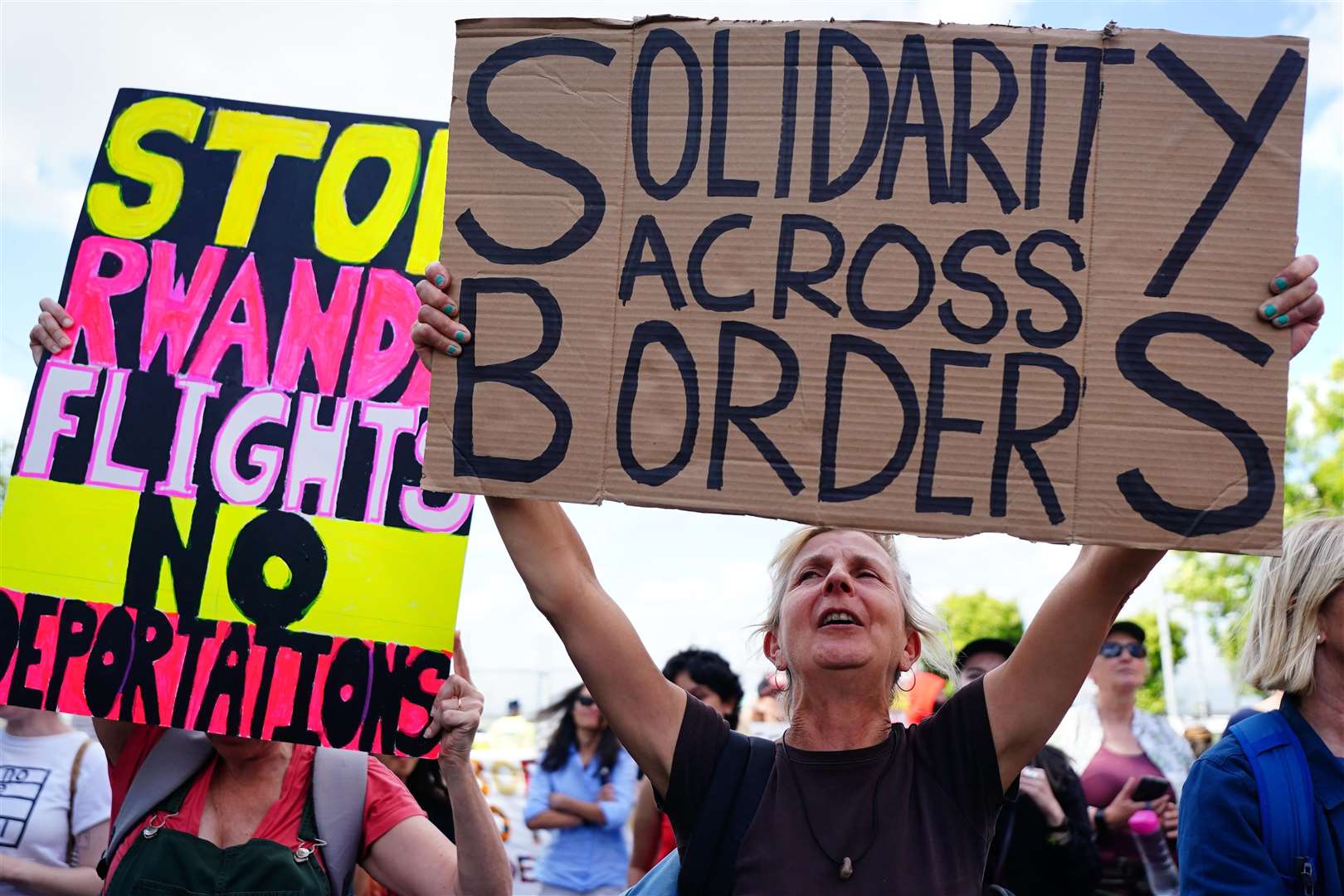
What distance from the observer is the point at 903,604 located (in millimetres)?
2791

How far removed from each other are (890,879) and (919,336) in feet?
3.25

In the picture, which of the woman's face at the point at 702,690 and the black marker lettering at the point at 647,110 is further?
the woman's face at the point at 702,690

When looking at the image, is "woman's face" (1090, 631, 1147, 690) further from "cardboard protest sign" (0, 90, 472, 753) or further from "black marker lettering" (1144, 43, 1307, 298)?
"cardboard protest sign" (0, 90, 472, 753)

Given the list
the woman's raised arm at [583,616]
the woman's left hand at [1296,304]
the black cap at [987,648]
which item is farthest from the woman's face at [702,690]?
the woman's left hand at [1296,304]

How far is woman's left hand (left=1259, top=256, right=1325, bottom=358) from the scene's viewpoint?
240 cm

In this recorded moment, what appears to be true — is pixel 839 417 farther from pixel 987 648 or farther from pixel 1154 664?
pixel 1154 664

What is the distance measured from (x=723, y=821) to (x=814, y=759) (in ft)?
0.72

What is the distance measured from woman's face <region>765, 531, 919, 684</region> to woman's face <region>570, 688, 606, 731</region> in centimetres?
355

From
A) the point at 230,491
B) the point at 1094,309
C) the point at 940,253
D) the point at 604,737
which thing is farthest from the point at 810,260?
the point at 604,737

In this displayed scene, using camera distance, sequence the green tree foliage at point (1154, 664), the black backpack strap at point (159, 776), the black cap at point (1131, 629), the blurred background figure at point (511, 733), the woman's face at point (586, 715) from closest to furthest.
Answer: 1. the black backpack strap at point (159, 776)
2. the black cap at point (1131, 629)
3. the woman's face at point (586, 715)
4. the blurred background figure at point (511, 733)
5. the green tree foliage at point (1154, 664)

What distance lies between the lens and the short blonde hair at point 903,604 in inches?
111

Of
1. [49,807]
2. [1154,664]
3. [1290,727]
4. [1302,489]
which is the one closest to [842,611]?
[1290,727]

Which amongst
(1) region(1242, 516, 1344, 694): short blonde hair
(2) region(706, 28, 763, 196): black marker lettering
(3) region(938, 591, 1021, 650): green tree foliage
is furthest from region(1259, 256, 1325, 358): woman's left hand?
(3) region(938, 591, 1021, 650): green tree foliage

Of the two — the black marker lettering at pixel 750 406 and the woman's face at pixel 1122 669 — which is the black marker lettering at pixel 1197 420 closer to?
the black marker lettering at pixel 750 406
